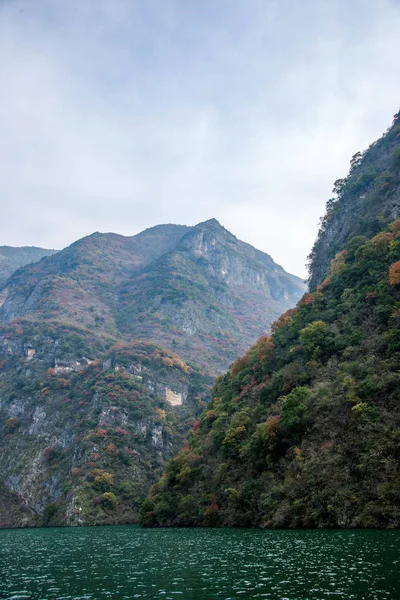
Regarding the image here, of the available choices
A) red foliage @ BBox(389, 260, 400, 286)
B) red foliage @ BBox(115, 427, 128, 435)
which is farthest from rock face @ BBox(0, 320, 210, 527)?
red foliage @ BBox(389, 260, 400, 286)

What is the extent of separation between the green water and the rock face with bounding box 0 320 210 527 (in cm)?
7139

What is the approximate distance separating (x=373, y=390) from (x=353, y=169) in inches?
3447

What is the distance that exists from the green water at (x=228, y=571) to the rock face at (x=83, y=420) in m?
71.4

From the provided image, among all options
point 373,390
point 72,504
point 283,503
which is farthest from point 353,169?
point 72,504

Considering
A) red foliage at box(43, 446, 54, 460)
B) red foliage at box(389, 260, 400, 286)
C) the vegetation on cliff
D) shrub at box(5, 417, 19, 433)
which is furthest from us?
shrub at box(5, 417, 19, 433)

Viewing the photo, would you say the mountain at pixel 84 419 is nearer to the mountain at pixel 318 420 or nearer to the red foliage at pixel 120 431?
the red foliage at pixel 120 431

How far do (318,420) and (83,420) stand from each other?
3485 inches

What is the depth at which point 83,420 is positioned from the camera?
125812mm

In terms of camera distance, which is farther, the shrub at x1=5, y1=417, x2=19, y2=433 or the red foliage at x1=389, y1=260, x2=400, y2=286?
the shrub at x1=5, y1=417, x2=19, y2=433

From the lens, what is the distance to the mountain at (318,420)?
43438mm

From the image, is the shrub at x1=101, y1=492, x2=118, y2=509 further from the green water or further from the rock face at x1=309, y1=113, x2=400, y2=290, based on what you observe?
the green water

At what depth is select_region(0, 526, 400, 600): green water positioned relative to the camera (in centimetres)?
1942

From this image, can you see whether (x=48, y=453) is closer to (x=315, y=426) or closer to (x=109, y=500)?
(x=109, y=500)

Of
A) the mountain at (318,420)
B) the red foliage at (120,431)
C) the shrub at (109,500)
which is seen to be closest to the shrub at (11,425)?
the red foliage at (120,431)
